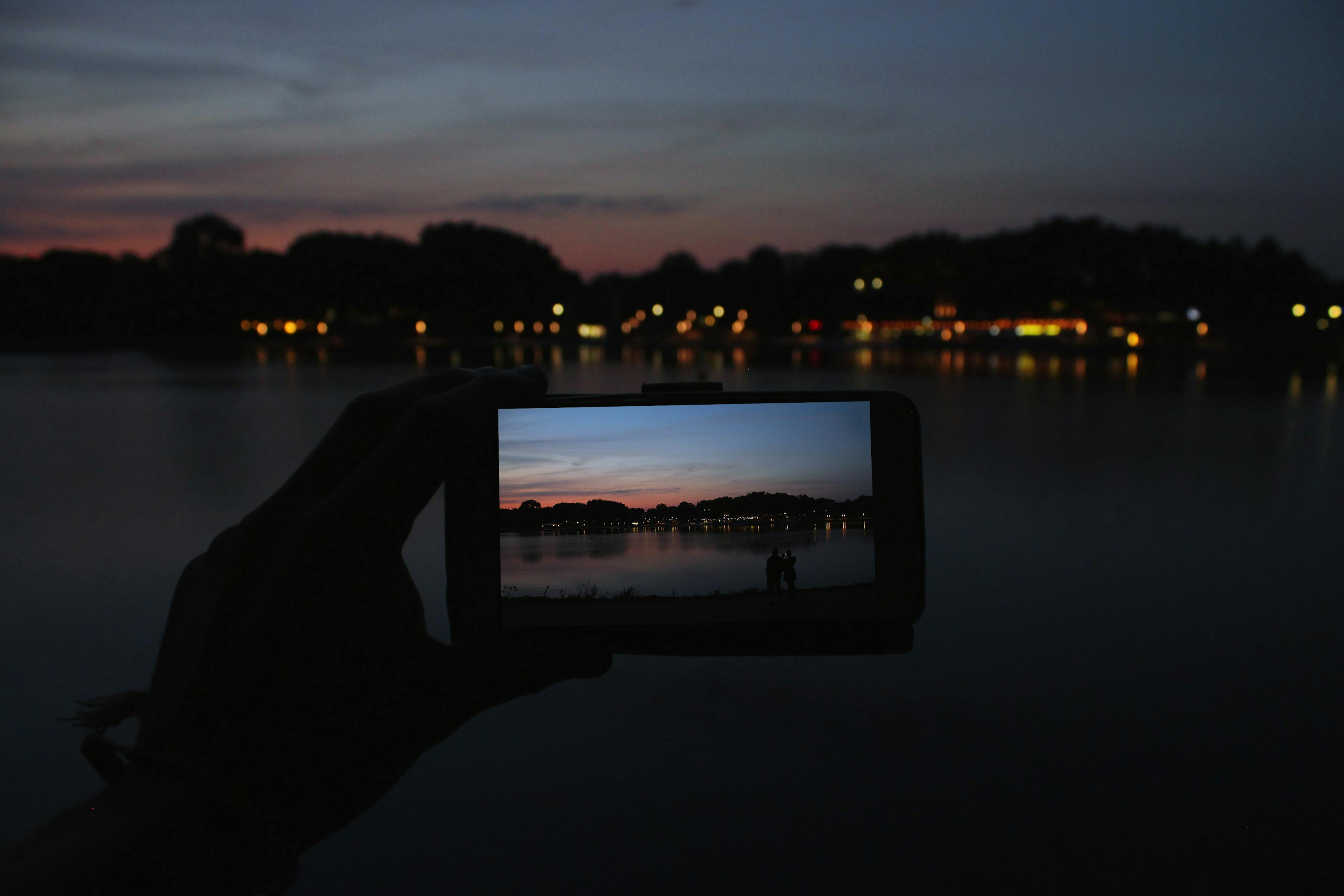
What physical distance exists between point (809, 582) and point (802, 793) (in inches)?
32.6

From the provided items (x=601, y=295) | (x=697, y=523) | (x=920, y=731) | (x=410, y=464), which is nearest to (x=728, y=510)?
(x=697, y=523)

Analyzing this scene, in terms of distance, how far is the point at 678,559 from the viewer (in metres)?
1.28

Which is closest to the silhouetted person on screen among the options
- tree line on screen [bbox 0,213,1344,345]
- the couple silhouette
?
the couple silhouette

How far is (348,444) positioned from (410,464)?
7 centimetres

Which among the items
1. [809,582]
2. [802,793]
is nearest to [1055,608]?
[802,793]

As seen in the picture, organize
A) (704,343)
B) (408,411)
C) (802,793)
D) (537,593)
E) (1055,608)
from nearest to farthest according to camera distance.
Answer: (408,411)
(537,593)
(802,793)
(1055,608)
(704,343)

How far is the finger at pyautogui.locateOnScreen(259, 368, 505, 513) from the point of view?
0.89 metres

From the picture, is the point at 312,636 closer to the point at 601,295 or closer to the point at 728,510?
the point at 728,510

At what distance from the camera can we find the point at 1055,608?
313 cm

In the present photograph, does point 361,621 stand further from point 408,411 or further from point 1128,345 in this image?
point 1128,345

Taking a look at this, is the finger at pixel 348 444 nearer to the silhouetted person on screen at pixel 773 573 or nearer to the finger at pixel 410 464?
the finger at pixel 410 464

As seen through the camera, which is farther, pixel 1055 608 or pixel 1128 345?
pixel 1128 345

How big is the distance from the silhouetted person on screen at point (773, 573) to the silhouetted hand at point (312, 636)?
451 mm

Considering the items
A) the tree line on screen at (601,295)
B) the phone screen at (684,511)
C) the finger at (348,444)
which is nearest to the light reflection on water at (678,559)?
the phone screen at (684,511)
